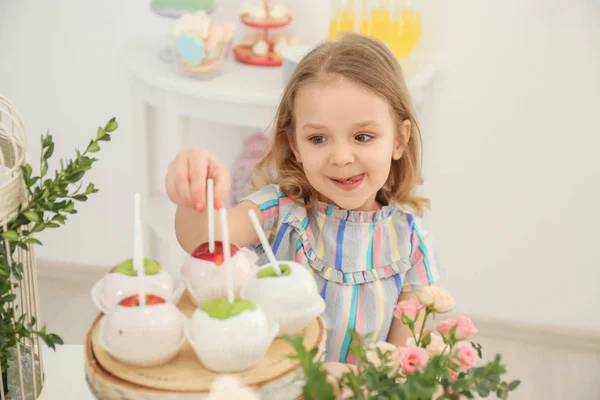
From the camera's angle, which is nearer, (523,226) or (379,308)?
(379,308)

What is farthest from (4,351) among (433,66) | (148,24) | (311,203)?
(148,24)

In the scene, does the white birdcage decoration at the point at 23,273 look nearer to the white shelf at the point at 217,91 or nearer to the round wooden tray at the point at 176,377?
the round wooden tray at the point at 176,377

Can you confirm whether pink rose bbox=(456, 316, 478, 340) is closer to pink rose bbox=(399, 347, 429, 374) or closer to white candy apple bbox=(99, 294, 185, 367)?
pink rose bbox=(399, 347, 429, 374)

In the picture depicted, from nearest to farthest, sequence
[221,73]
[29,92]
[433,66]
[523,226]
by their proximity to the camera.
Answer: [221,73] < [433,66] < [523,226] < [29,92]

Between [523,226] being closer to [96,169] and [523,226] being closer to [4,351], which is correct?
[96,169]

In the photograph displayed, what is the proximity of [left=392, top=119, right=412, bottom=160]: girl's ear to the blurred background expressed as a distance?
847 millimetres

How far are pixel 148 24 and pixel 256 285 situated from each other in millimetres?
2034

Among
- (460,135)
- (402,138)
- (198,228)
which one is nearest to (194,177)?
(198,228)

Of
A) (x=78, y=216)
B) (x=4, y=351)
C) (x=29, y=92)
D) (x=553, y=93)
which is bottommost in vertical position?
(x=78, y=216)

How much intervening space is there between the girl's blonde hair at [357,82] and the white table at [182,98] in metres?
0.61

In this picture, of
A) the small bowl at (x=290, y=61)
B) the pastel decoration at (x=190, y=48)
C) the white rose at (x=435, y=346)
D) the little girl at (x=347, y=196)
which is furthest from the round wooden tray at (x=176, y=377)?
the pastel decoration at (x=190, y=48)

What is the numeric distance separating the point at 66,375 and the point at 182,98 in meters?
1.02

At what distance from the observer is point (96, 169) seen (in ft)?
9.09

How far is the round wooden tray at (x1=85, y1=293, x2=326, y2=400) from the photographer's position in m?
0.64
